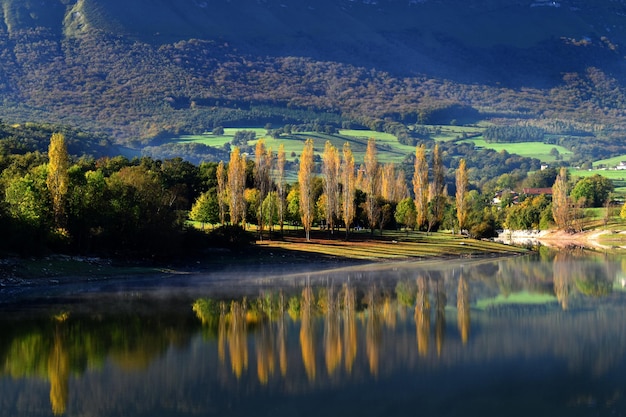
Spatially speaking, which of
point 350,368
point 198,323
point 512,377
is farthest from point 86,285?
point 512,377

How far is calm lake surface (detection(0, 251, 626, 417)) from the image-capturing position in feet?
72.2

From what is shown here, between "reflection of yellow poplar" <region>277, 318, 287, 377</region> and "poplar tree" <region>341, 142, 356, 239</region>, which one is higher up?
"poplar tree" <region>341, 142, 356, 239</region>

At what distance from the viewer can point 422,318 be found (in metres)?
36.0

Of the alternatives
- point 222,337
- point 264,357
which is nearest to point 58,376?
point 264,357

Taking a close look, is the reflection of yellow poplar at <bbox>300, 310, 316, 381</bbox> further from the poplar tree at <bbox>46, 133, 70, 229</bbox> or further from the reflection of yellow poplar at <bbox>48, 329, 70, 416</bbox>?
the poplar tree at <bbox>46, 133, 70, 229</bbox>

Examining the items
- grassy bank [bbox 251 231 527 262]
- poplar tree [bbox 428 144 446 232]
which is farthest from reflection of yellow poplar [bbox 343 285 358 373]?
poplar tree [bbox 428 144 446 232]

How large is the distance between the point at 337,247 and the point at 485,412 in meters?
53.1

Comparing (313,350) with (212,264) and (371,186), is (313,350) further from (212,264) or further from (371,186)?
(371,186)

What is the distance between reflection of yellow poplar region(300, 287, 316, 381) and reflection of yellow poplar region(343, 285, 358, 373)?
102cm

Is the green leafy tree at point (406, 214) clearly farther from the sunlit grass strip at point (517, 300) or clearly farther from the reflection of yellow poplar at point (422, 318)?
the sunlit grass strip at point (517, 300)

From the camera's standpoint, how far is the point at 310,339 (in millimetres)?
30922

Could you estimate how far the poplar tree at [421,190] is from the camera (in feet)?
319

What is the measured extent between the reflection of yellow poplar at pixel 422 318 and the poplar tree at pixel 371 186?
3795 centimetres

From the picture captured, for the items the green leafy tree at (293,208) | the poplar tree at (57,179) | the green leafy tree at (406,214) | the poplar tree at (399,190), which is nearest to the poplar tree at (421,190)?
the green leafy tree at (406,214)
